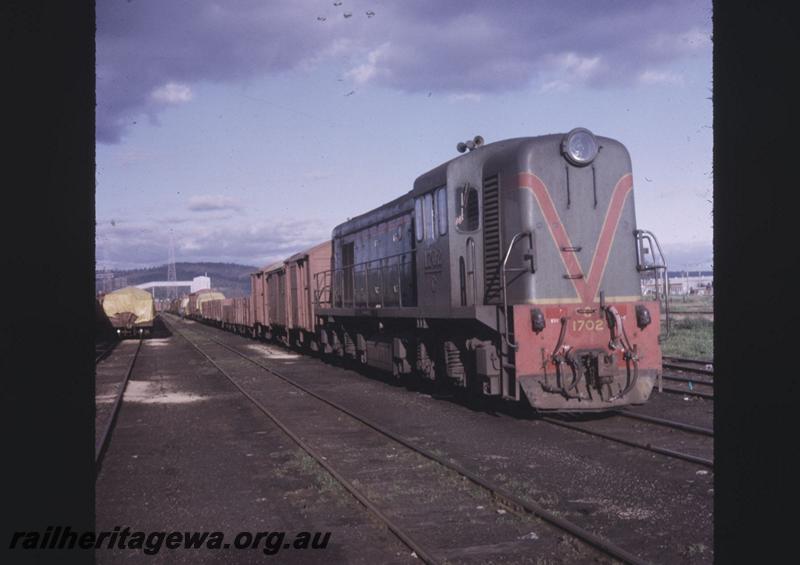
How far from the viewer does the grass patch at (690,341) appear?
19.3m

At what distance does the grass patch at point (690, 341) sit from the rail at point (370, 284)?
5.43 m

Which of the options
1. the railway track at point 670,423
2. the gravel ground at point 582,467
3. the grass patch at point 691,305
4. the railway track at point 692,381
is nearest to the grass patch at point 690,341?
the railway track at point 692,381

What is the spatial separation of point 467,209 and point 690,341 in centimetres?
1492

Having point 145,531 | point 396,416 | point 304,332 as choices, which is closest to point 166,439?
point 396,416

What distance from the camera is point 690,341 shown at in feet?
74.9

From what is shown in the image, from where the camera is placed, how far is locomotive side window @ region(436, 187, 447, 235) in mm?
11172

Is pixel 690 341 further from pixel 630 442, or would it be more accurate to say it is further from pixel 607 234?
pixel 630 442

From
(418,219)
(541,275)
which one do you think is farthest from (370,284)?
(541,275)

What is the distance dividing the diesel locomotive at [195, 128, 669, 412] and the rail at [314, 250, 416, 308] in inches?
42.2

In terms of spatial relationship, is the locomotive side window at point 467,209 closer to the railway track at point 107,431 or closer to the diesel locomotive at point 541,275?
the diesel locomotive at point 541,275
